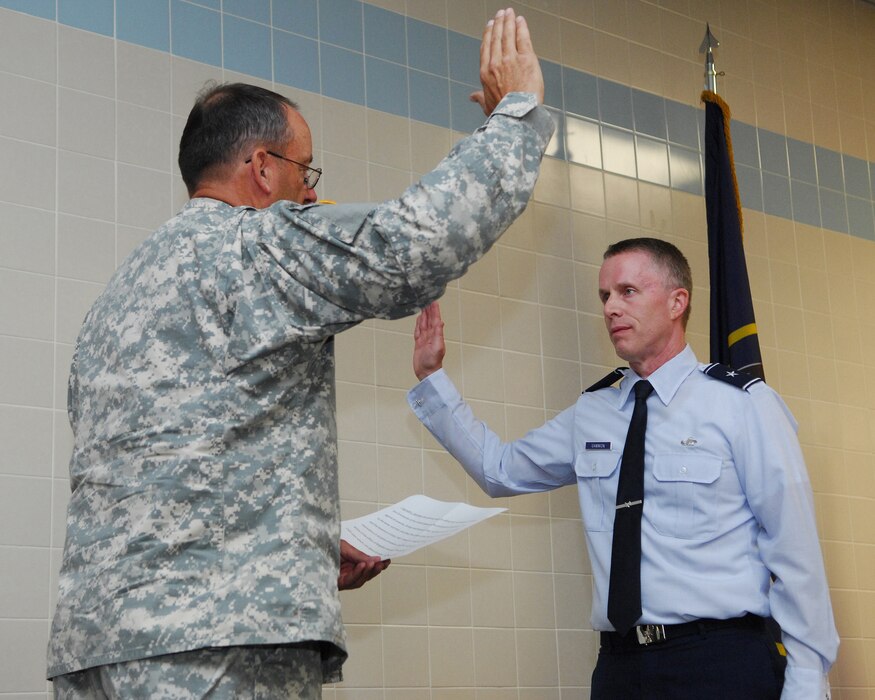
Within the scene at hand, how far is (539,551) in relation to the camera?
409 centimetres

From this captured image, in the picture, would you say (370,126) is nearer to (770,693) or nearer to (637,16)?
(637,16)

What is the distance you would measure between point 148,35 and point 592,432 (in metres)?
1.78

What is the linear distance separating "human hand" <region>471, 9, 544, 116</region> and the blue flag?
8.07 ft

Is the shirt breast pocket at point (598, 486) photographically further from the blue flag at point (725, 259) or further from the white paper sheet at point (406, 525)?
the blue flag at point (725, 259)

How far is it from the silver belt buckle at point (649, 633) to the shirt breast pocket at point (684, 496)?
0.23 meters

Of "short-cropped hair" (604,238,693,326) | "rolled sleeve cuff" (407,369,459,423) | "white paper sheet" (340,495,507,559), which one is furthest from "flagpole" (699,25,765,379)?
"white paper sheet" (340,495,507,559)

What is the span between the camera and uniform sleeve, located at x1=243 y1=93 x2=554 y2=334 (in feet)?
5.34

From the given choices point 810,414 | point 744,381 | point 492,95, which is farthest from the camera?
point 810,414

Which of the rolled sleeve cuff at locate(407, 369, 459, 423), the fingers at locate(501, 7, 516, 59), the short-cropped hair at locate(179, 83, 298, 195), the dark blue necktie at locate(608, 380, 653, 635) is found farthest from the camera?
the rolled sleeve cuff at locate(407, 369, 459, 423)

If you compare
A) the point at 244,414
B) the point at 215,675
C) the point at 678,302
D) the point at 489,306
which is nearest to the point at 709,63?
the point at 489,306

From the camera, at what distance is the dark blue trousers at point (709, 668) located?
2.68m

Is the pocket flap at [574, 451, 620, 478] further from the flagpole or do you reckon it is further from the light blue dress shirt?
the flagpole

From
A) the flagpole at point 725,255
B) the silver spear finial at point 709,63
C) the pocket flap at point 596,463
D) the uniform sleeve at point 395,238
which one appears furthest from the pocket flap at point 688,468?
the silver spear finial at point 709,63

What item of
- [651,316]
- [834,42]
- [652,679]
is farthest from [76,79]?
[834,42]
